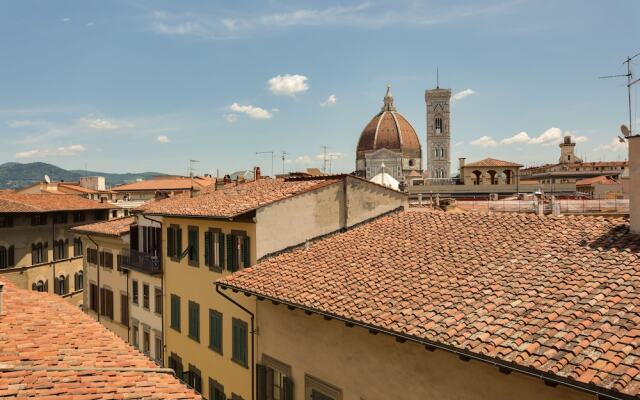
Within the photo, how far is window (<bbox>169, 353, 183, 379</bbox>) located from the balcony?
3.47 metres

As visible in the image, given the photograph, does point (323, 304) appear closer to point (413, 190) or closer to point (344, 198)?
point (344, 198)

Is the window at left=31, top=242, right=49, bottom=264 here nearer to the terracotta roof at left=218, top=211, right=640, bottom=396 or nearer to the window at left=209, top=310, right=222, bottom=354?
the window at left=209, top=310, right=222, bottom=354

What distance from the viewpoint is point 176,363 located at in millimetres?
19594

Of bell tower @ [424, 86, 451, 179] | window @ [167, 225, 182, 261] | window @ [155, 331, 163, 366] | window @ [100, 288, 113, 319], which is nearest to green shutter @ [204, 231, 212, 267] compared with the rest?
window @ [167, 225, 182, 261]

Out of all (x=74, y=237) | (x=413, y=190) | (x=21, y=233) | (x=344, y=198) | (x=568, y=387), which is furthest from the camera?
(x=413, y=190)

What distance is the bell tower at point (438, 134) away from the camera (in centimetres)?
12769

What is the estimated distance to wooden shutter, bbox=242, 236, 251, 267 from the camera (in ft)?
49.9

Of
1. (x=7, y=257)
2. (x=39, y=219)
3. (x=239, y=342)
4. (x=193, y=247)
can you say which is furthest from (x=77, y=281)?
(x=239, y=342)

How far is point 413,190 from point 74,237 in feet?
122

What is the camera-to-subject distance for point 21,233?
34406 mm

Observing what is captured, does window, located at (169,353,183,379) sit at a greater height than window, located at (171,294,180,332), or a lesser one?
lesser

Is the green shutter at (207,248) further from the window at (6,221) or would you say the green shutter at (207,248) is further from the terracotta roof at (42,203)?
the window at (6,221)

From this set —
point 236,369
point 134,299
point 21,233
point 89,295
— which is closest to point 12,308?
point 236,369

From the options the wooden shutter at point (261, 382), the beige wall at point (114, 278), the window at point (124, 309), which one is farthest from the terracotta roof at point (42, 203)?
the wooden shutter at point (261, 382)
